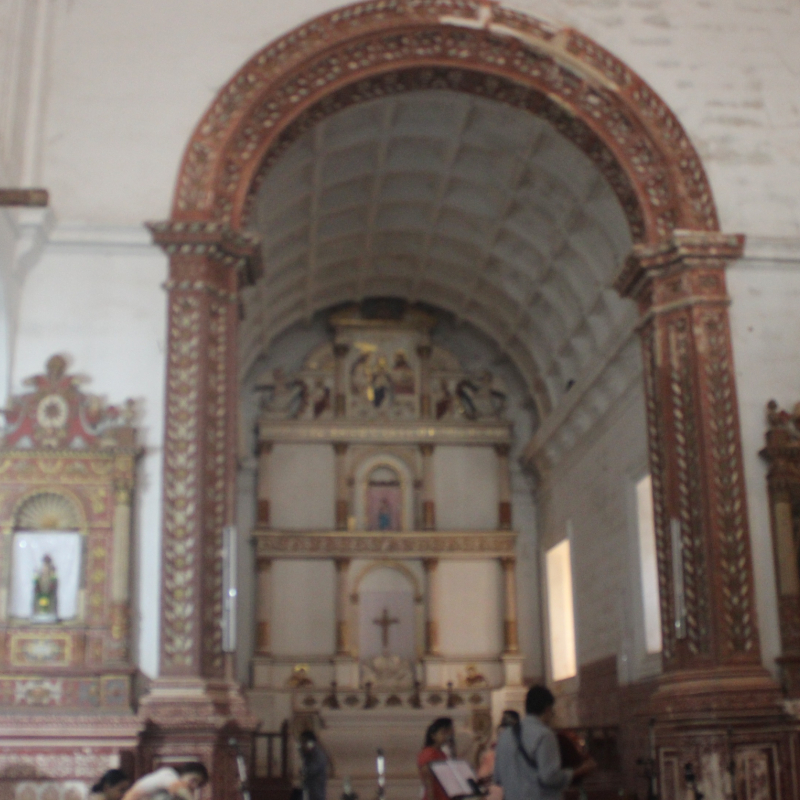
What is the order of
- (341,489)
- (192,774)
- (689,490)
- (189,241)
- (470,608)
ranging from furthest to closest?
(341,489) → (470,608) → (689,490) → (189,241) → (192,774)

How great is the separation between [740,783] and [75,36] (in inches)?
425

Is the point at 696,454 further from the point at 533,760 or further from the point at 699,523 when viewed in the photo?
the point at 533,760

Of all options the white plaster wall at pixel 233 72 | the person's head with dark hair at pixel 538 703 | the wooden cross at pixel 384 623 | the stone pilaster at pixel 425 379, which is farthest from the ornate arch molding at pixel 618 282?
the wooden cross at pixel 384 623

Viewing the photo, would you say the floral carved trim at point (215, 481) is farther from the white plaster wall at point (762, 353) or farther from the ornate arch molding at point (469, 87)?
the white plaster wall at point (762, 353)

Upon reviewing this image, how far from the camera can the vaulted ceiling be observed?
15.6m

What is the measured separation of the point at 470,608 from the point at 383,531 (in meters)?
2.08

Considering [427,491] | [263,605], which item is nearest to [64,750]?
[263,605]

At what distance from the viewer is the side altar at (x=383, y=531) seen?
66.2ft

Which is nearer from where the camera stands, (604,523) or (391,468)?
(604,523)

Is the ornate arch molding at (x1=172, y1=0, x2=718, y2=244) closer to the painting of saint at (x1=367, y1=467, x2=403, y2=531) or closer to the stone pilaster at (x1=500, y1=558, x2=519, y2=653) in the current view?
the stone pilaster at (x1=500, y1=558, x2=519, y2=653)

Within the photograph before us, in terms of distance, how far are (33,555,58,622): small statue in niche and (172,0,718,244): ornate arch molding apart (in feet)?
14.0

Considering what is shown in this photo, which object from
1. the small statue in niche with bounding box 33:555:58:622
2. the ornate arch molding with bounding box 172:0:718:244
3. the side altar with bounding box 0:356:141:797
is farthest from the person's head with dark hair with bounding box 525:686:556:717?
the ornate arch molding with bounding box 172:0:718:244

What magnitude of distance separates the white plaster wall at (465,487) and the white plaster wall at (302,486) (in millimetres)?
1975

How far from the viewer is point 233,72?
13383 millimetres
